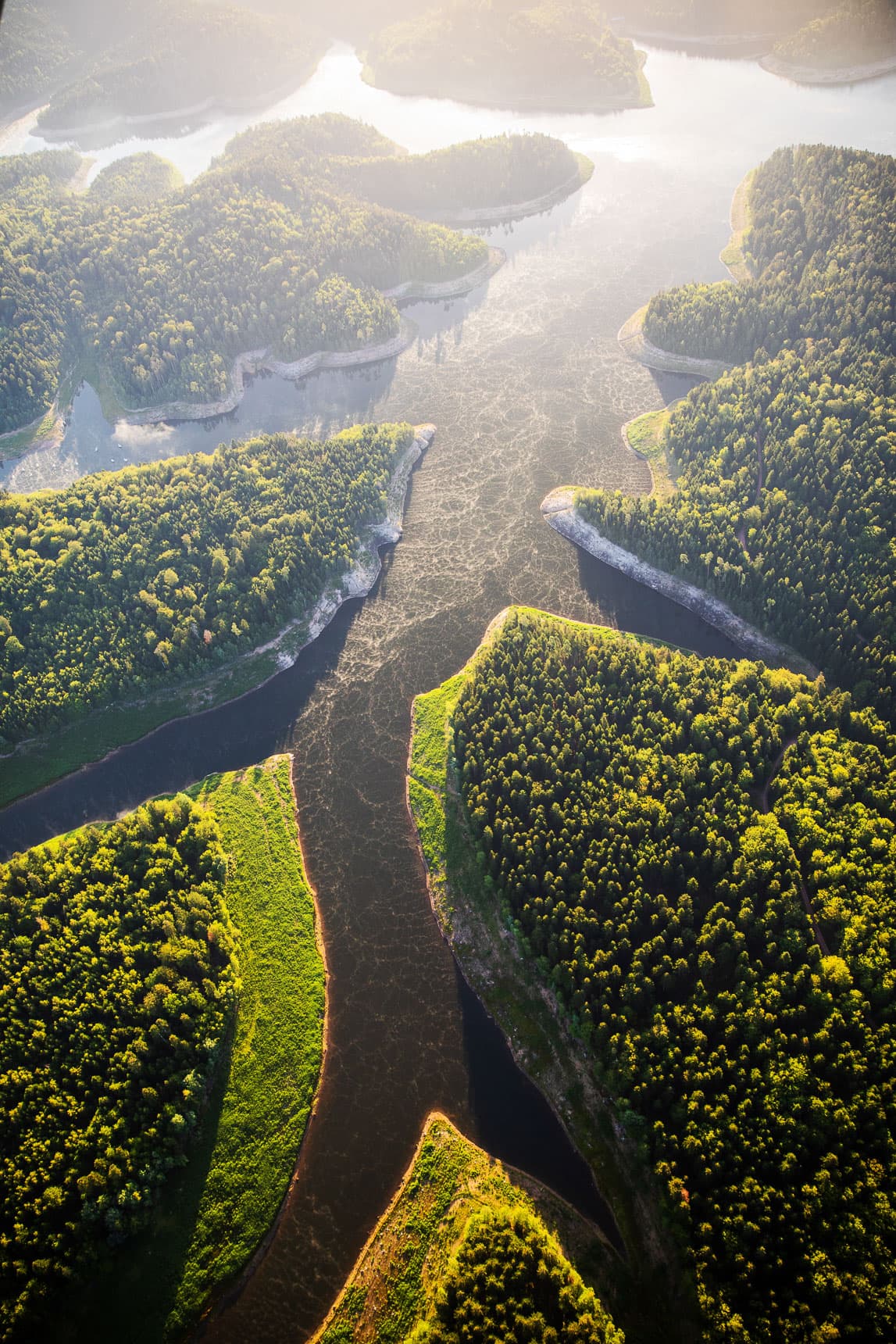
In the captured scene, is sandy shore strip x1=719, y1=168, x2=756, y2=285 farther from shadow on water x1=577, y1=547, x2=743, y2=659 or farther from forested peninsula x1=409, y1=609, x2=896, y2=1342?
forested peninsula x1=409, y1=609, x2=896, y2=1342

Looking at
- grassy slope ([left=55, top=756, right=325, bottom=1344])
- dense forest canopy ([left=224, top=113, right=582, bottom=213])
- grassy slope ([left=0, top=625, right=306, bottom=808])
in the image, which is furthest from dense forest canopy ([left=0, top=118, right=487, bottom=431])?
grassy slope ([left=55, top=756, right=325, bottom=1344])

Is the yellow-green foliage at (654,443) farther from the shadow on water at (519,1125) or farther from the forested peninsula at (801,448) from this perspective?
the shadow on water at (519,1125)

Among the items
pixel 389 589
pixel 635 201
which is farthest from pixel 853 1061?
pixel 635 201

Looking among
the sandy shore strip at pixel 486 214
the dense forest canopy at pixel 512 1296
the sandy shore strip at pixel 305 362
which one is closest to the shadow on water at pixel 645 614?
the dense forest canopy at pixel 512 1296

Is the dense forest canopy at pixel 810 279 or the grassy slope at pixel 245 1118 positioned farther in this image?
the dense forest canopy at pixel 810 279

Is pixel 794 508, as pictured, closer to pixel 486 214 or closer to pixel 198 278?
pixel 198 278
